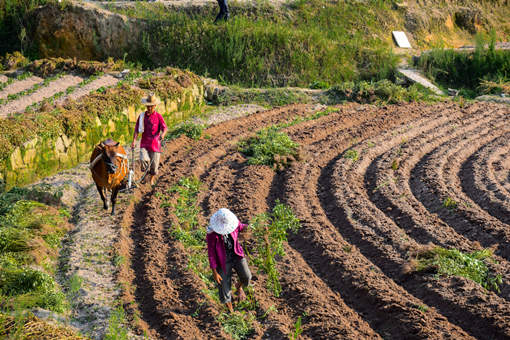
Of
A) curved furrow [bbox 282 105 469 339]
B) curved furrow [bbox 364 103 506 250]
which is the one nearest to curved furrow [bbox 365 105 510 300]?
curved furrow [bbox 364 103 506 250]

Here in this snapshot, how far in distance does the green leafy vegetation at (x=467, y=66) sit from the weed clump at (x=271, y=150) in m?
8.23

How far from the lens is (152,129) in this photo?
9.54m

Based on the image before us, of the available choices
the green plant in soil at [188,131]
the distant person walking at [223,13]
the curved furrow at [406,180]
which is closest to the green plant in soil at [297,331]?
the curved furrow at [406,180]

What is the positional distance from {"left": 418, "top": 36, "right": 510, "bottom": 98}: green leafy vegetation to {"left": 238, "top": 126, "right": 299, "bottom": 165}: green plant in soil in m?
8.21

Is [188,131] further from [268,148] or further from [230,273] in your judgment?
[230,273]

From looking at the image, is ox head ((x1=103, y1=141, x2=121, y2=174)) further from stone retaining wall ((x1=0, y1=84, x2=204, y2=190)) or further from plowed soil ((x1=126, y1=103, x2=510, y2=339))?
stone retaining wall ((x1=0, y1=84, x2=204, y2=190))

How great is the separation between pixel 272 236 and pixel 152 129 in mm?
2840

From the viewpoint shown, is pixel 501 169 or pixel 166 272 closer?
pixel 166 272

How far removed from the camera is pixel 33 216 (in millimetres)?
8211

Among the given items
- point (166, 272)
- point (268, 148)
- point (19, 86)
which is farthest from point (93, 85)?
point (166, 272)

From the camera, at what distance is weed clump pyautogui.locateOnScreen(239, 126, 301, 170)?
10930 mm

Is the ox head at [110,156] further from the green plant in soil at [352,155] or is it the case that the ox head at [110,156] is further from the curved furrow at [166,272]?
the green plant in soil at [352,155]

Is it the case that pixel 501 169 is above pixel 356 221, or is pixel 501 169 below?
above

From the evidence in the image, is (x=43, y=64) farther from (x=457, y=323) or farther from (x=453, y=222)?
(x=457, y=323)
